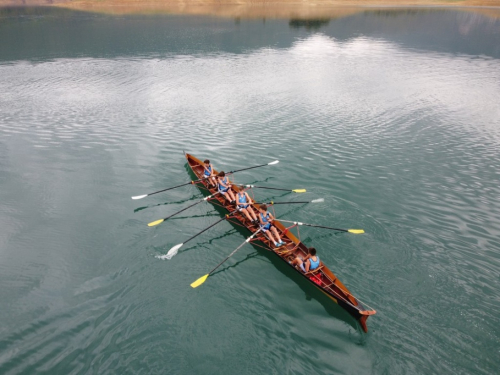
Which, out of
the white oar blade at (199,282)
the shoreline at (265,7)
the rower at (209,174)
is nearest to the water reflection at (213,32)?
the shoreline at (265,7)

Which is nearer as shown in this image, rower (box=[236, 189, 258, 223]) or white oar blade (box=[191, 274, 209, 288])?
white oar blade (box=[191, 274, 209, 288])

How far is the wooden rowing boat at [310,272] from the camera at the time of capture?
41.4 feet

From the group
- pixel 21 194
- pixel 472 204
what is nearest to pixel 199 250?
pixel 21 194

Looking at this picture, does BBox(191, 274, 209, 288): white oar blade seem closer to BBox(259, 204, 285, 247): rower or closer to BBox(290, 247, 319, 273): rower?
BBox(259, 204, 285, 247): rower

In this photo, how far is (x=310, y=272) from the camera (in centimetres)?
1459

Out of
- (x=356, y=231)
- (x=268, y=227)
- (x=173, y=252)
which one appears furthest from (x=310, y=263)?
(x=173, y=252)

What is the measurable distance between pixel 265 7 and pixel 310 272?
136890 mm

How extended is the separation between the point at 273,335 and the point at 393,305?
208 inches

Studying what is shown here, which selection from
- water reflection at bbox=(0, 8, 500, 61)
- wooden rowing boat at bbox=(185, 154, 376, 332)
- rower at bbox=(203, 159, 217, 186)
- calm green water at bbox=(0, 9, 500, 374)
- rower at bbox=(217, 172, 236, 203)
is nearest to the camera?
calm green water at bbox=(0, 9, 500, 374)

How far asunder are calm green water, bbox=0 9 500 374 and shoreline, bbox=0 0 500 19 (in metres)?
76.8

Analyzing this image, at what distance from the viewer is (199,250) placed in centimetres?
1734

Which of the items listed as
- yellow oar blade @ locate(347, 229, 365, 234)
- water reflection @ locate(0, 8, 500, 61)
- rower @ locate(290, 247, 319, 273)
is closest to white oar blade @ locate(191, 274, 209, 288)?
rower @ locate(290, 247, 319, 273)

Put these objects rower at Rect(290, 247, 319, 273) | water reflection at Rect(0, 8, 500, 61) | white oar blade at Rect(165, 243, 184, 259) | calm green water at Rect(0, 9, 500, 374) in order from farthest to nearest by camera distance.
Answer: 1. water reflection at Rect(0, 8, 500, 61)
2. white oar blade at Rect(165, 243, 184, 259)
3. rower at Rect(290, 247, 319, 273)
4. calm green water at Rect(0, 9, 500, 374)

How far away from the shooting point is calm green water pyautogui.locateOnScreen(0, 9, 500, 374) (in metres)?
12.2
